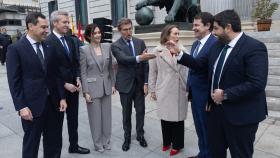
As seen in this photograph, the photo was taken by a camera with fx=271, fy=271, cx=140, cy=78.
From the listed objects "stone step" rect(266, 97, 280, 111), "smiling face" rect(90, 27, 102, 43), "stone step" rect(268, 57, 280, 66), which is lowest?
"stone step" rect(266, 97, 280, 111)

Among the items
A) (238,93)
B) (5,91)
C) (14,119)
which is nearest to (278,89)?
(238,93)

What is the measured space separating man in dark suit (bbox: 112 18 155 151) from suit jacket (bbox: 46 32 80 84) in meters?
0.59

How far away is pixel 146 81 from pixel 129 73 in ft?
0.99

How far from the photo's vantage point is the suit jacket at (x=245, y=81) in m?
2.33

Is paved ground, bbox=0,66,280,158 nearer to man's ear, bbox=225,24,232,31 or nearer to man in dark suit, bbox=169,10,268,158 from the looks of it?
man in dark suit, bbox=169,10,268,158

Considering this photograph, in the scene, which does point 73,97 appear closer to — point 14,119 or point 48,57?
point 48,57

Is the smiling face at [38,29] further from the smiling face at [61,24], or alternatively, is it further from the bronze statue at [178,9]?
the bronze statue at [178,9]

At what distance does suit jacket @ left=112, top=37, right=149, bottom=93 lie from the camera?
4012 mm

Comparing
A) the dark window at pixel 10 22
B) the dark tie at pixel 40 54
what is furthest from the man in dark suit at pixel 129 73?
the dark window at pixel 10 22

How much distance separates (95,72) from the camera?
3.98m

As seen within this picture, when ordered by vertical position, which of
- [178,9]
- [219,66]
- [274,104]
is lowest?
[274,104]

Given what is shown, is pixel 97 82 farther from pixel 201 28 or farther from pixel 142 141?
pixel 201 28

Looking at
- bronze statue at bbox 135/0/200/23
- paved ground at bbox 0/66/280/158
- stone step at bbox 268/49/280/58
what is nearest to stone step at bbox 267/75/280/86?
stone step at bbox 268/49/280/58

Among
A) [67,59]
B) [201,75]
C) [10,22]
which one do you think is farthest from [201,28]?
[10,22]
